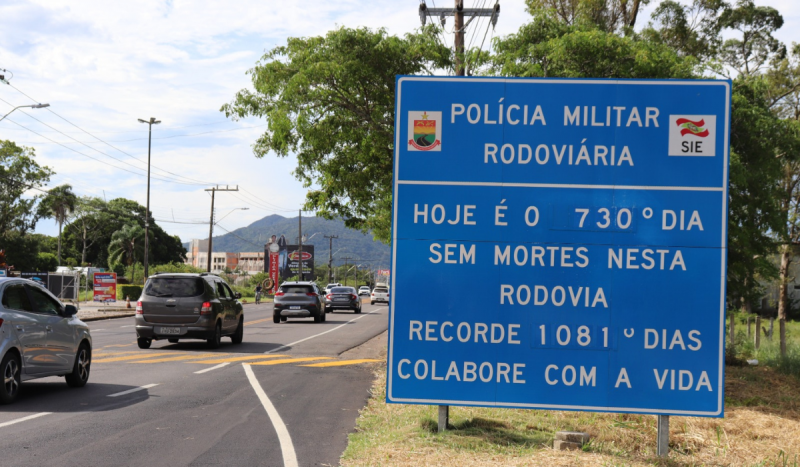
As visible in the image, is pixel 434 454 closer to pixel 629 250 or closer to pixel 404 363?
pixel 404 363

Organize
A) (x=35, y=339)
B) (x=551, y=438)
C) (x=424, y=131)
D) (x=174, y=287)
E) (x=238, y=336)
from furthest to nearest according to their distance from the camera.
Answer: (x=238, y=336), (x=174, y=287), (x=35, y=339), (x=551, y=438), (x=424, y=131)

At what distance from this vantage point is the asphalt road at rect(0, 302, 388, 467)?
7640 millimetres

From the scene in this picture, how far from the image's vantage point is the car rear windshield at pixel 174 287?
63.0 ft

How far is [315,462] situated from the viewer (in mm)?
7395

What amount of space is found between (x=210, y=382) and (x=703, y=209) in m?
8.58

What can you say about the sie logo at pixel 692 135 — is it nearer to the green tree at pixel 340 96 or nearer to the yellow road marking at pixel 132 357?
the green tree at pixel 340 96

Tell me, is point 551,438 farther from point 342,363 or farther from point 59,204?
point 59,204

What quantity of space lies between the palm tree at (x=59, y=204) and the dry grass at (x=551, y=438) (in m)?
74.9

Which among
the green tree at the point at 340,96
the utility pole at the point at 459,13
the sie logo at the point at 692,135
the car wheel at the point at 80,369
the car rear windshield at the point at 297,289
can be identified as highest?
the utility pole at the point at 459,13

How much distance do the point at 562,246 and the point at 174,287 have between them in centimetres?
1387

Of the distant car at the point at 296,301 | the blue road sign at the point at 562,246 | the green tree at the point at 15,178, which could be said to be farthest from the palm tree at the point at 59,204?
the blue road sign at the point at 562,246

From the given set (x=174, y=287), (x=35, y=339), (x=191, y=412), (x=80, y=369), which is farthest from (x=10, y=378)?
(x=174, y=287)

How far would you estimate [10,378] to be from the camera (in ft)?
33.8

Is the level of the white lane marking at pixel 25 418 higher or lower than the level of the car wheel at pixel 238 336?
higher
